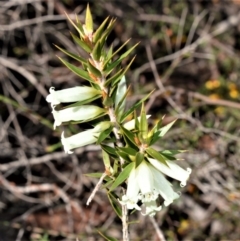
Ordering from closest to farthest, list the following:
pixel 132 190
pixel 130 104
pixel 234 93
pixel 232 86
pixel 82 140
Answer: pixel 132 190
pixel 82 140
pixel 130 104
pixel 234 93
pixel 232 86

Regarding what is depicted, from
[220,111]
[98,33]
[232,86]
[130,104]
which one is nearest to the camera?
[98,33]

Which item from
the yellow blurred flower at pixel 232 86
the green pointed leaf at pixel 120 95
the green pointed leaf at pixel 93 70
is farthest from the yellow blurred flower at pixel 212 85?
the green pointed leaf at pixel 93 70

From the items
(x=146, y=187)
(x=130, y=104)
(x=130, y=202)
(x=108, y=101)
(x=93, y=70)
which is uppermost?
(x=93, y=70)

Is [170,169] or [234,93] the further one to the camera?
[234,93]

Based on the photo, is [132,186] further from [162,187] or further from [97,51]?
[97,51]

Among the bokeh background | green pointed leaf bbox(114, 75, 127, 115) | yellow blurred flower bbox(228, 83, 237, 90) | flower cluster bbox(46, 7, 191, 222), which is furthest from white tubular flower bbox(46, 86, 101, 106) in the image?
yellow blurred flower bbox(228, 83, 237, 90)

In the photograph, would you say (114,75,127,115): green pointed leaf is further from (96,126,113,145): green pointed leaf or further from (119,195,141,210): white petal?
(119,195,141,210): white petal

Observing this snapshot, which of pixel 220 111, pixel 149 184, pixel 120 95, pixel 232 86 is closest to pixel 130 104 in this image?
pixel 220 111
